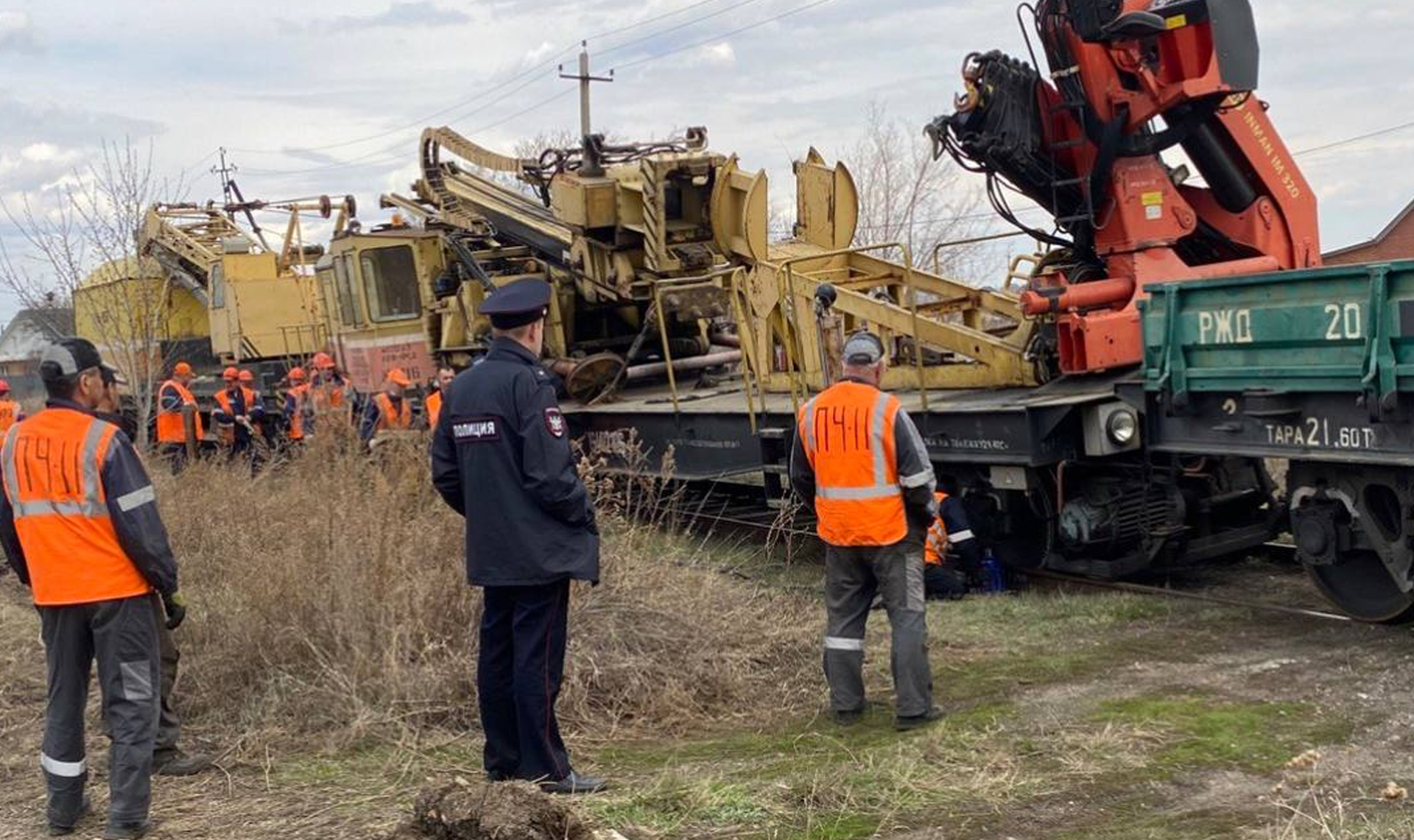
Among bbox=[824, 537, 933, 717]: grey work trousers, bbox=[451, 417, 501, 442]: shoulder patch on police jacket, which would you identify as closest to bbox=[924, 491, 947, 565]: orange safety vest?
bbox=[824, 537, 933, 717]: grey work trousers

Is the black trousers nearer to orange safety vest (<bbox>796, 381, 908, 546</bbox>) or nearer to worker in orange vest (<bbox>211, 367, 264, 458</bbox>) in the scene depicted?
orange safety vest (<bbox>796, 381, 908, 546</bbox>)

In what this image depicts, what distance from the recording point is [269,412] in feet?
63.9

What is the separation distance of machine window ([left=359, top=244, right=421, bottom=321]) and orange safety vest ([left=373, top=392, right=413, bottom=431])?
1531 mm

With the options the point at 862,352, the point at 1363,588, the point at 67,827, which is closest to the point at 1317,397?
the point at 1363,588

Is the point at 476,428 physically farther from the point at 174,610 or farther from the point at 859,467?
the point at 859,467

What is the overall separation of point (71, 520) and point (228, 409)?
12711 millimetres

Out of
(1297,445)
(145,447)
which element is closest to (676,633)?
(1297,445)

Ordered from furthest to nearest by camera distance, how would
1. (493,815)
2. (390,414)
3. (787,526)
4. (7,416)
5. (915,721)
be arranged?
(7,416) < (390,414) < (787,526) < (915,721) < (493,815)

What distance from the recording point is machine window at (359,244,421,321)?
1516 centimetres

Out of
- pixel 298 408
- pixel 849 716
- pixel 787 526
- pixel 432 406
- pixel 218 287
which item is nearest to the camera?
pixel 849 716

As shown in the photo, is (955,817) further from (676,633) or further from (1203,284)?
(1203,284)

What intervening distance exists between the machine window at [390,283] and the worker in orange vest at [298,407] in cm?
120

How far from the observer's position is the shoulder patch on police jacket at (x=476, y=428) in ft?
18.5

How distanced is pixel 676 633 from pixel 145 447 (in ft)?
25.5
